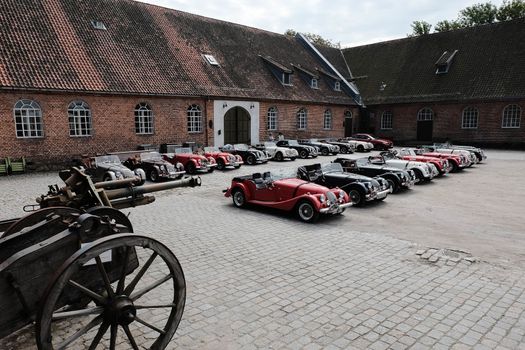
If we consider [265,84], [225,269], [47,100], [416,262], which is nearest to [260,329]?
[225,269]

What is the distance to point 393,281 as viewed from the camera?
231 inches

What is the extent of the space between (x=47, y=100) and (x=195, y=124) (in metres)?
8.69

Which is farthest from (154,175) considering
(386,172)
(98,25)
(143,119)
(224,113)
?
(98,25)

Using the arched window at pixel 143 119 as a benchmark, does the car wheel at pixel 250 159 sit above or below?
below

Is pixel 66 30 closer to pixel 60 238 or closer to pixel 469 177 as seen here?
pixel 60 238

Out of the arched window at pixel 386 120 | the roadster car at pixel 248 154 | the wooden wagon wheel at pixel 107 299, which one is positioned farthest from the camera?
the arched window at pixel 386 120

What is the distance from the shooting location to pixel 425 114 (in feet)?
107

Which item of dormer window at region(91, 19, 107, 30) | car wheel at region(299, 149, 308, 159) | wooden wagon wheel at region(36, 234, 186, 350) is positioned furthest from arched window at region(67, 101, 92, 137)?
wooden wagon wheel at region(36, 234, 186, 350)

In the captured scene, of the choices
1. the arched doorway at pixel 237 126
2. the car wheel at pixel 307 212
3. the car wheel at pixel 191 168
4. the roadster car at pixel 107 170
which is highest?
the arched doorway at pixel 237 126

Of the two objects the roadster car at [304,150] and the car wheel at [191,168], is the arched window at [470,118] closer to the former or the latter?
the roadster car at [304,150]

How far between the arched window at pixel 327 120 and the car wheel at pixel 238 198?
22834 mm

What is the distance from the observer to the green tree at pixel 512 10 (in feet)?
137

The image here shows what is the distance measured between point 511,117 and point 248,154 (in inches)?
856

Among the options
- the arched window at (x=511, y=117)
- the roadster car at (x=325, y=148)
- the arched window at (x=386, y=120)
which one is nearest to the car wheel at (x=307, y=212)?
the roadster car at (x=325, y=148)
